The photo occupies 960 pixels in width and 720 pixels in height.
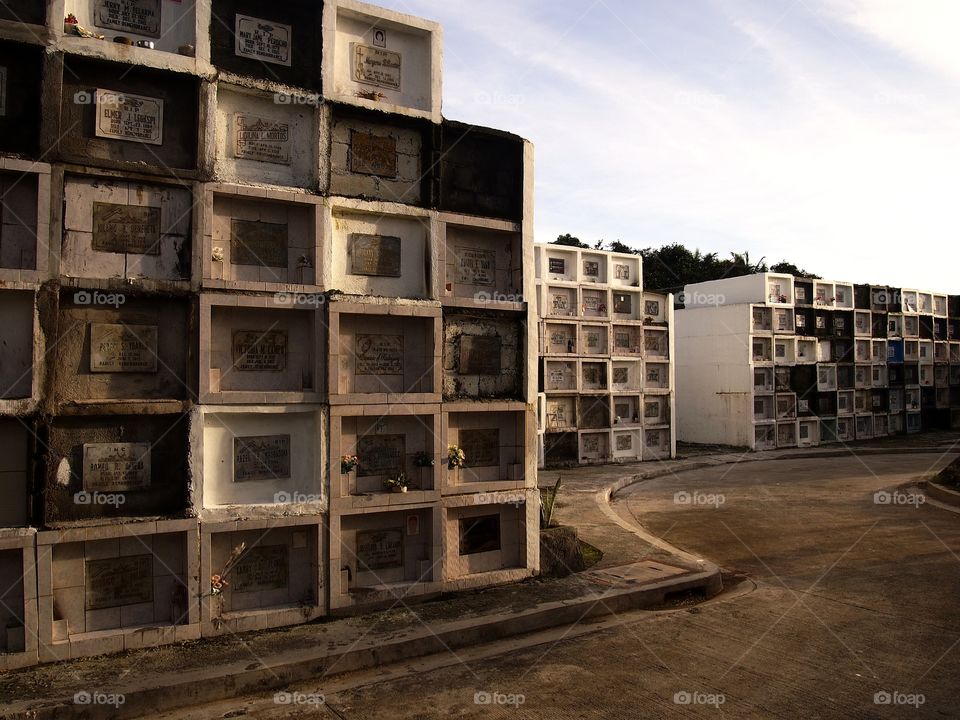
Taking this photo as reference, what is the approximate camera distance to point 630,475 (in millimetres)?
22000

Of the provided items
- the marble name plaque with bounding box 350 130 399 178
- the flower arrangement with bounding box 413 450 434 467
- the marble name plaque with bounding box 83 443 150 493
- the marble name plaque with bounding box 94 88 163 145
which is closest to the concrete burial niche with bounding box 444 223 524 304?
the marble name plaque with bounding box 350 130 399 178

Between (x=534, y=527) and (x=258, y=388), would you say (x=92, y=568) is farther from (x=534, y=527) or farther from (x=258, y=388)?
(x=534, y=527)

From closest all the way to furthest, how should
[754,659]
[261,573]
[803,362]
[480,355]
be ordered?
1. [754,659]
2. [261,573]
3. [480,355]
4. [803,362]

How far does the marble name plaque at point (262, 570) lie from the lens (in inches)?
312

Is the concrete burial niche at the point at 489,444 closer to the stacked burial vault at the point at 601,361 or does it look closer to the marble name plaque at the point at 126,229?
the marble name plaque at the point at 126,229

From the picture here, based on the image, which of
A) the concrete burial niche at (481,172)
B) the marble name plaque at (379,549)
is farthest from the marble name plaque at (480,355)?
the marble name plaque at (379,549)

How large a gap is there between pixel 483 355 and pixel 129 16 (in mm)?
5810

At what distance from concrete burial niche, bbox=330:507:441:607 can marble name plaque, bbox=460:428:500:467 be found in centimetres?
103

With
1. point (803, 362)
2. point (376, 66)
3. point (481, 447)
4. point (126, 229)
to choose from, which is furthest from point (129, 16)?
point (803, 362)

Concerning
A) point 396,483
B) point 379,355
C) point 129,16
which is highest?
point 129,16

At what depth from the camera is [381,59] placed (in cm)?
917

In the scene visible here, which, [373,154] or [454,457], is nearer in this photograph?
[373,154]

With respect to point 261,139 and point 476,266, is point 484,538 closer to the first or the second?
point 476,266

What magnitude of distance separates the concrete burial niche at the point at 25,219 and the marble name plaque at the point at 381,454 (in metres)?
4.01
